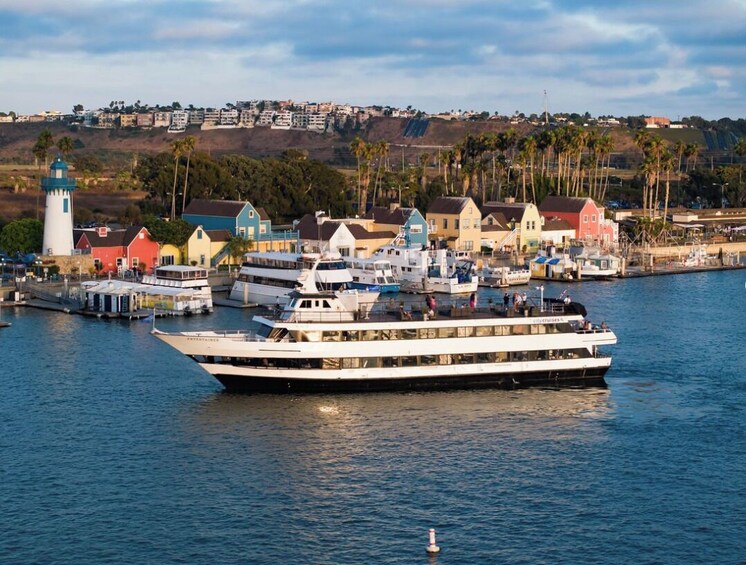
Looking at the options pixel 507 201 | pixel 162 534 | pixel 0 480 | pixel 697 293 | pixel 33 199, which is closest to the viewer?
pixel 162 534

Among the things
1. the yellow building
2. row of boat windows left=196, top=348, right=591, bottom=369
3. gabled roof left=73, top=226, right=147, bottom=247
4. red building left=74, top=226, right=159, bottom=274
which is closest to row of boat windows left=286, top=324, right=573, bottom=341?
row of boat windows left=196, top=348, right=591, bottom=369

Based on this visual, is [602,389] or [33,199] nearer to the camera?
[602,389]

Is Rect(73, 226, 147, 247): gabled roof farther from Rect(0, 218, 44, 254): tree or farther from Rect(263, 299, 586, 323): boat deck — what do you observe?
Rect(263, 299, 586, 323): boat deck

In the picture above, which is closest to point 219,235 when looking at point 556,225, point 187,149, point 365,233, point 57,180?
point 365,233

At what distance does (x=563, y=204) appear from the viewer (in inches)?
4998

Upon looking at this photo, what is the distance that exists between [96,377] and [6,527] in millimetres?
20632

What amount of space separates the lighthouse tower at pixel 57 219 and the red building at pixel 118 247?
56.8 inches

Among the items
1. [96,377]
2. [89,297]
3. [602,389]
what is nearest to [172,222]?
[89,297]

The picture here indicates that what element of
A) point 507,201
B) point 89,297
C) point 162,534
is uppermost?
point 507,201

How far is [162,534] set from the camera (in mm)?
38000

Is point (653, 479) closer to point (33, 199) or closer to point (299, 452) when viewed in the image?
point (299, 452)

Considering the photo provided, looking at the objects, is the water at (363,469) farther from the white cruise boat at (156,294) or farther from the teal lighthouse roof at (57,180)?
the teal lighthouse roof at (57,180)

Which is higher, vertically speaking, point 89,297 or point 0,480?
point 89,297

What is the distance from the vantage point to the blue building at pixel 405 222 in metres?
113
